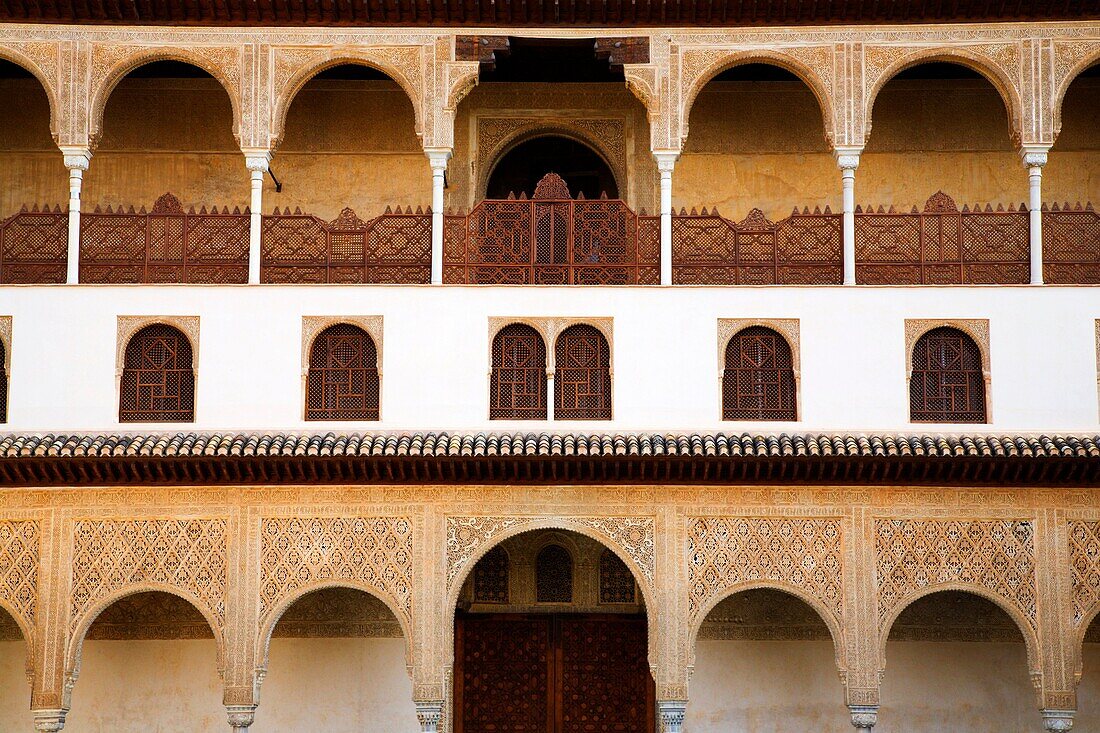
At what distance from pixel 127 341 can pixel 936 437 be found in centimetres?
730

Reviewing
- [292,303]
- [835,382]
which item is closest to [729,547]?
[835,382]

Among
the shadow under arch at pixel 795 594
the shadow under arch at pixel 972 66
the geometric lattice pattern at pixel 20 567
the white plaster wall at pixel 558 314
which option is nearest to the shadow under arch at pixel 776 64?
the shadow under arch at pixel 972 66

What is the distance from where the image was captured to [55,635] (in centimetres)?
1441

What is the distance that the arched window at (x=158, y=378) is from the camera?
14766mm

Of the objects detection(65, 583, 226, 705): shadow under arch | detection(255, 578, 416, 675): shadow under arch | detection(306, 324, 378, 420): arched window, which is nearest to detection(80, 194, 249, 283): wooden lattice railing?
detection(306, 324, 378, 420): arched window

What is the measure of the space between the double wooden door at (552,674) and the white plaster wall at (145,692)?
98.8 inches

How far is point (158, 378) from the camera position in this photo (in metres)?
14.8

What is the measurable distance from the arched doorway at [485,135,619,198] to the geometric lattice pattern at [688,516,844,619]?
4.74m

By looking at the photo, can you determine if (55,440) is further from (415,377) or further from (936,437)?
(936,437)

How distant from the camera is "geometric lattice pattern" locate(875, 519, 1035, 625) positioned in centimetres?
1445

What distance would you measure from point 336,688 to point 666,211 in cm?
585

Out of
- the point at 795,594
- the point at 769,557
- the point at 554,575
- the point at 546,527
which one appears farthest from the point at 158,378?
the point at 795,594

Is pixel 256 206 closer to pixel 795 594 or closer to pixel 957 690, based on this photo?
pixel 795 594

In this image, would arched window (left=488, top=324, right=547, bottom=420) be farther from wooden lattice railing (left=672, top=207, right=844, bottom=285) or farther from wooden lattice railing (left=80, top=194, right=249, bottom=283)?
wooden lattice railing (left=80, top=194, right=249, bottom=283)
